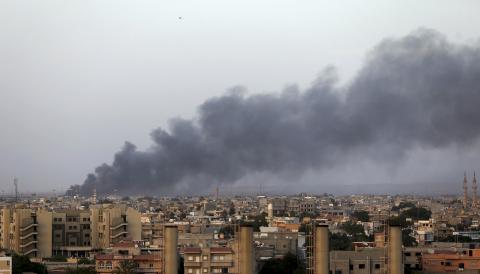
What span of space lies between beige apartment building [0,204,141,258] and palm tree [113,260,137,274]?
10545 millimetres

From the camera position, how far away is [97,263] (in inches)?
1248

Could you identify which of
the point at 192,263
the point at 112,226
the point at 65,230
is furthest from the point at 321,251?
the point at 65,230

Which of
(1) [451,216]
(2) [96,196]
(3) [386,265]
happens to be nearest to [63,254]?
(3) [386,265]

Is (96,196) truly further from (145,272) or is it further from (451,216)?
(145,272)

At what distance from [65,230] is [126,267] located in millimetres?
13630

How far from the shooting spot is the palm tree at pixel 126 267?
3036 cm

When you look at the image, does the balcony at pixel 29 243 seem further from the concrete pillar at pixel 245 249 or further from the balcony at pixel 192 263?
the concrete pillar at pixel 245 249

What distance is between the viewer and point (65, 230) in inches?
1720

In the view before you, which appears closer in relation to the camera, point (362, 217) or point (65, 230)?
point (65, 230)

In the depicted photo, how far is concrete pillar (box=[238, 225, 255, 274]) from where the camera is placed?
2864cm

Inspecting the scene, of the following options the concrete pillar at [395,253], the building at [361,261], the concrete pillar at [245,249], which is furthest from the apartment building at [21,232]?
the concrete pillar at [395,253]

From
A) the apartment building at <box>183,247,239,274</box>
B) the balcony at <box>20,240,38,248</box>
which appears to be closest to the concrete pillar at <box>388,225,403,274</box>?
the apartment building at <box>183,247,239,274</box>

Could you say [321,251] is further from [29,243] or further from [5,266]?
[29,243]

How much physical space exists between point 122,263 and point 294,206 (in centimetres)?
5165
